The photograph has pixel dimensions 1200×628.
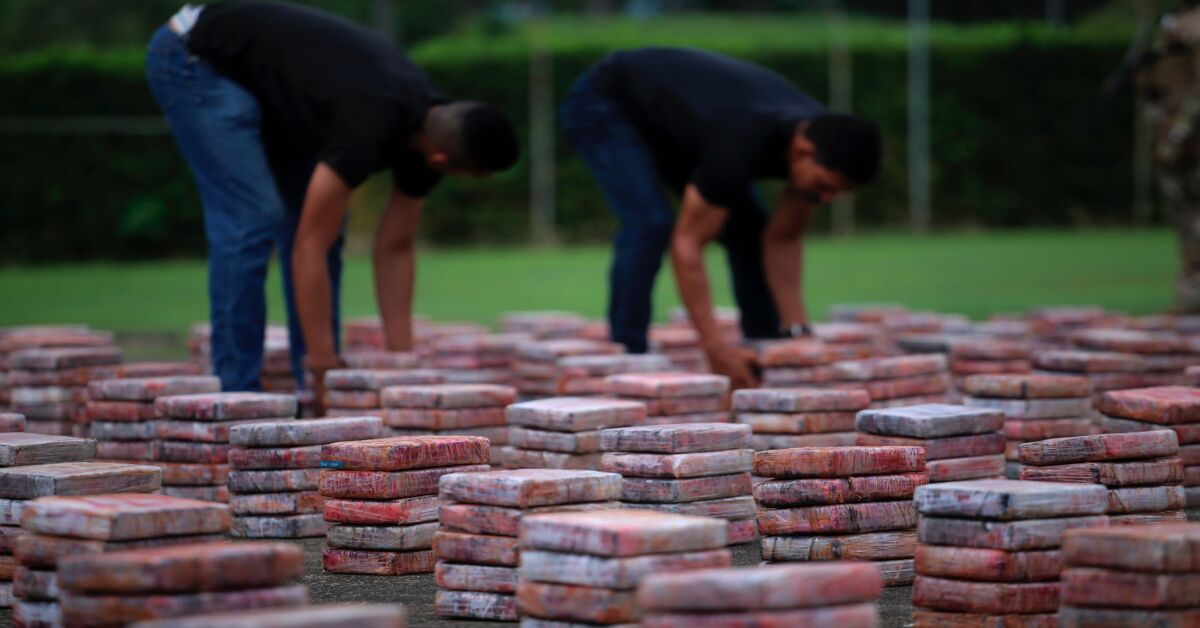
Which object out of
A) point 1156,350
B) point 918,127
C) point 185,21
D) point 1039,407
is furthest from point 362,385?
point 918,127

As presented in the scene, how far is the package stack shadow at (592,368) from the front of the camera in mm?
7410

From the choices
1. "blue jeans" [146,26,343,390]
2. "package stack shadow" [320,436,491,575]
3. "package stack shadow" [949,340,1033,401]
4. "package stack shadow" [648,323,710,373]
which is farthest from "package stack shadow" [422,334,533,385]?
"package stack shadow" [320,436,491,575]

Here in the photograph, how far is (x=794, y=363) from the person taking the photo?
310 inches

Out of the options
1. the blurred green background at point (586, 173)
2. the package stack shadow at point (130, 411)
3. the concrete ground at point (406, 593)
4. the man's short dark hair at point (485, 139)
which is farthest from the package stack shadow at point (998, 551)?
the blurred green background at point (586, 173)

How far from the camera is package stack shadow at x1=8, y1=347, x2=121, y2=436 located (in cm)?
805

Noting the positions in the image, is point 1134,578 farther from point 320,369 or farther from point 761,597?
point 320,369

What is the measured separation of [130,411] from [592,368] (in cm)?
214

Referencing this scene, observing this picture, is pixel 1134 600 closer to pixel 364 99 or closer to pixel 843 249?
pixel 364 99

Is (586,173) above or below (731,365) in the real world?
above

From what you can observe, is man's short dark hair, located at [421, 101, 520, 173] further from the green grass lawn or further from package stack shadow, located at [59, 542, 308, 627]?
the green grass lawn

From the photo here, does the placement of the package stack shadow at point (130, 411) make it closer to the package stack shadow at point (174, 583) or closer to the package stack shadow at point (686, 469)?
the package stack shadow at point (686, 469)

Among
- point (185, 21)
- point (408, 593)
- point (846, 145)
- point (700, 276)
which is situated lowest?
point (408, 593)

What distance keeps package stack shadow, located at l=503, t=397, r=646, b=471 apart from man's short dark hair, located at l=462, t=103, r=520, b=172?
1496mm

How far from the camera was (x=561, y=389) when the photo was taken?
755 centimetres
